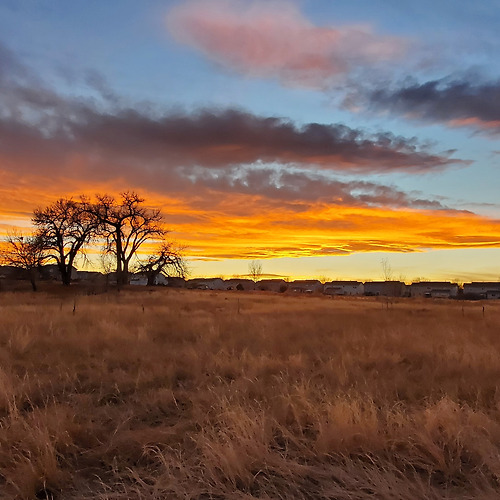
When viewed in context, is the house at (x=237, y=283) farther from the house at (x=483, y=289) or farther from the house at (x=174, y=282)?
the house at (x=483, y=289)

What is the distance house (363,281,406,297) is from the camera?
361ft

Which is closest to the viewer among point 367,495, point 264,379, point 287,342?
point 367,495

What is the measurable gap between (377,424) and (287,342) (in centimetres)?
720

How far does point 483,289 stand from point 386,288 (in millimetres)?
32908

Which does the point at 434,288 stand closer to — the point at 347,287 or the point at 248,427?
the point at 347,287

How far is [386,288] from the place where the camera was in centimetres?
12194

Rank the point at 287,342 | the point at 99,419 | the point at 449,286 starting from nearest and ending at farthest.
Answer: the point at 99,419 < the point at 287,342 < the point at 449,286

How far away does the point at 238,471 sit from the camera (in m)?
4.09

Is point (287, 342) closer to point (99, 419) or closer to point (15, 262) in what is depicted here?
point (99, 419)

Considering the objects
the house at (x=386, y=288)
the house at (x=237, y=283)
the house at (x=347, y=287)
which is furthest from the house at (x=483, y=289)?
the house at (x=237, y=283)

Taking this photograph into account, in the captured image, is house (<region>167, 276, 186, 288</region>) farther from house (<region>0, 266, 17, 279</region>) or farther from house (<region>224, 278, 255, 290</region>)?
house (<region>224, 278, 255, 290</region>)

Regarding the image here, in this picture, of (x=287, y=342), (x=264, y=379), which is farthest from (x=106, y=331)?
(x=264, y=379)

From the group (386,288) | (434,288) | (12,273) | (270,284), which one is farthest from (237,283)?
(12,273)

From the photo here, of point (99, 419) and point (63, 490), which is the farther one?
point (99, 419)
